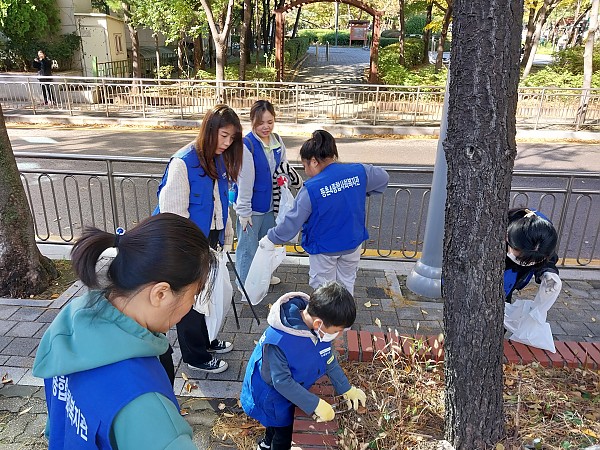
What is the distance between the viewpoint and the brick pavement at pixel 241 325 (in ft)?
9.52

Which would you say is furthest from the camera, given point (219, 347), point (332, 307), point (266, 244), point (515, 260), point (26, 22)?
point (26, 22)

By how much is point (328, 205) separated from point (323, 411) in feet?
4.60

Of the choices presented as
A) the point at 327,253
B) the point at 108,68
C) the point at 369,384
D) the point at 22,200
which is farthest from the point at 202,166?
the point at 108,68

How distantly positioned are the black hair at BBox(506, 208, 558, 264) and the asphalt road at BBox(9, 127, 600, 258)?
7.08 feet

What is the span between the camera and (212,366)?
3.31 meters

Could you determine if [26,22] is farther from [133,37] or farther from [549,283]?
[549,283]

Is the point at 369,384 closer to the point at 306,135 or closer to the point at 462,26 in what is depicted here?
the point at 462,26

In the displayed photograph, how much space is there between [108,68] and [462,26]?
18880 mm

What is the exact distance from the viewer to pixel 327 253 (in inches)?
138

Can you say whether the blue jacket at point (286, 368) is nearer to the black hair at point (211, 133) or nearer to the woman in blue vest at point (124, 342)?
the woman in blue vest at point (124, 342)

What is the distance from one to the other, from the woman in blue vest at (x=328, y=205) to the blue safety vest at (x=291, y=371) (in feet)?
3.75

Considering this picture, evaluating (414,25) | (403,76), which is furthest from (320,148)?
(414,25)

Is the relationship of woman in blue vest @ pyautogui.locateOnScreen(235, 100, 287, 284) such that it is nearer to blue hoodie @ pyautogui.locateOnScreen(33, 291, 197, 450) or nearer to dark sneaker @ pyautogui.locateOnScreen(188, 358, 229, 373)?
dark sneaker @ pyautogui.locateOnScreen(188, 358, 229, 373)

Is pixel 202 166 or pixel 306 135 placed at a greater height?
pixel 202 166
